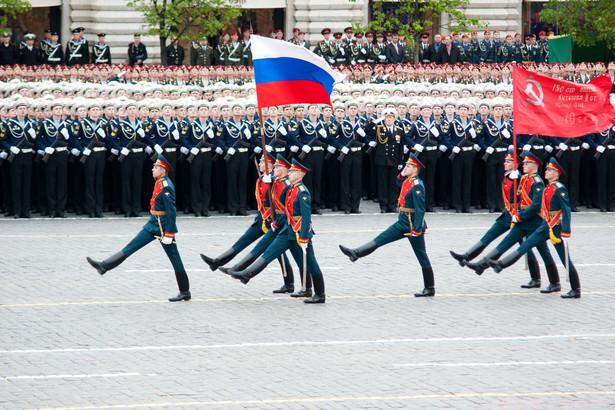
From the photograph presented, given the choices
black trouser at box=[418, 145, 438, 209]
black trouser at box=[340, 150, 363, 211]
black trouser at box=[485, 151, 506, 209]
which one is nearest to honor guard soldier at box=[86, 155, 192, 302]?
black trouser at box=[340, 150, 363, 211]

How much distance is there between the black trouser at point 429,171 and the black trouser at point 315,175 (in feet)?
5.74

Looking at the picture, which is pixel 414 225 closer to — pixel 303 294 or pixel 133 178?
pixel 303 294

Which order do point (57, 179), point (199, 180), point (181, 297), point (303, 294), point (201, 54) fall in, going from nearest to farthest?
1. point (181, 297)
2. point (303, 294)
3. point (57, 179)
4. point (199, 180)
5. point (201, 54)

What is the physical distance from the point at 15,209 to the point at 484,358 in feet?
35.7

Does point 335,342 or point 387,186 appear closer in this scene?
point 335,342

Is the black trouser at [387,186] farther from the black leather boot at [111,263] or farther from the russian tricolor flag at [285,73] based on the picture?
the black leather boot at [111,263]

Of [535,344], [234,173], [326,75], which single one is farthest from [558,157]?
[535,344]

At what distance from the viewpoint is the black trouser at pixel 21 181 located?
1853 cm

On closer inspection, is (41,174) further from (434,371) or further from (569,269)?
(434,371)

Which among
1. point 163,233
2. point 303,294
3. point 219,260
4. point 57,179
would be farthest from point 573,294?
point 57,179

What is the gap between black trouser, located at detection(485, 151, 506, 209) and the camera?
19.7 metres

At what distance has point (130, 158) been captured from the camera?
62.0ft

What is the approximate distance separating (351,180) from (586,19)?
41.5 feet

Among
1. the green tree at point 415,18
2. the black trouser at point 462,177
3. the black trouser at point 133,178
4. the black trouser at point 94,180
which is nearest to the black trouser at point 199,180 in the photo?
the black trouser at point 133,178
